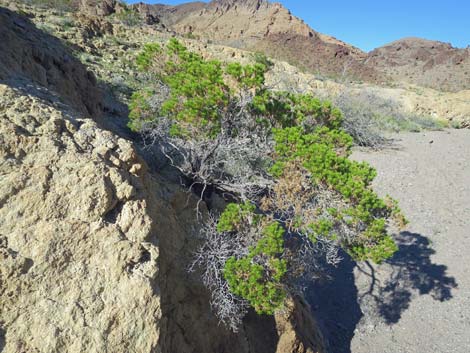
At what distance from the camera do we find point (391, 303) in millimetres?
7852

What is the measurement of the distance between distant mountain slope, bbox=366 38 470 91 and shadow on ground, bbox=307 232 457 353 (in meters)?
42.1

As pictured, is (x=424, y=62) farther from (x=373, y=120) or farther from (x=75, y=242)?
(x=75, y=242)

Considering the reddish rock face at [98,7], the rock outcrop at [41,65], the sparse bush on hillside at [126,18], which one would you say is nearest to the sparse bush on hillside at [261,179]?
the rock outcrop at [41,65]

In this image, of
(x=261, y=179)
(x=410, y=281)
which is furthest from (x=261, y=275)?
(x=410, y=281)

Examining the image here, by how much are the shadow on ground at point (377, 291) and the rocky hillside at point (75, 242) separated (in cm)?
449

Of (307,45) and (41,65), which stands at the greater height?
(307,45)

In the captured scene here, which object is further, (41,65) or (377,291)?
(377,291)

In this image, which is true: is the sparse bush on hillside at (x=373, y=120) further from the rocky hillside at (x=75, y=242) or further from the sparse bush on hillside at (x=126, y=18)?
→ the sparse bush on hillside at (x=126, y=18)

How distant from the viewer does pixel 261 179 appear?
17.8 ft

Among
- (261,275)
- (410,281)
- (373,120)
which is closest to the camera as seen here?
(261,275)

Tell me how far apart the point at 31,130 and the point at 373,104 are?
71.0 feet

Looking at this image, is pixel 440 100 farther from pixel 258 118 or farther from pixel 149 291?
pixel 149 291

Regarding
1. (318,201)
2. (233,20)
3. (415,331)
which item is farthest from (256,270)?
(233,20)

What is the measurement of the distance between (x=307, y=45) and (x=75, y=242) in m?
51.8
